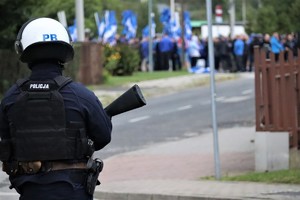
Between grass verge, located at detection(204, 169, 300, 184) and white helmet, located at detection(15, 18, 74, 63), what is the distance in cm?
650

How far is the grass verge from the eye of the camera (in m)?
11.2

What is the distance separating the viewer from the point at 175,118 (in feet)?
70.3

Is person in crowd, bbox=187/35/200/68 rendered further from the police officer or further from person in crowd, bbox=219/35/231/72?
the police officer

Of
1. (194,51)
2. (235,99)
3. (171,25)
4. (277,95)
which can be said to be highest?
(171,25)

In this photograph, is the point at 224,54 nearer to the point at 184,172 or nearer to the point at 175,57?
the point at 175,57

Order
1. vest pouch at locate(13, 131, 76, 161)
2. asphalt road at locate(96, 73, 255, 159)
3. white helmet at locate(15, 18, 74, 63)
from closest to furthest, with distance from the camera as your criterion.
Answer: vest pouch at locate(13, 131, 76, 161) < white helmet at locate(15, 18, 74, 63) < asphalt road at locate(96, 73, 255, 159)

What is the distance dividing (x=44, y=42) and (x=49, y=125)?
47 centimetres

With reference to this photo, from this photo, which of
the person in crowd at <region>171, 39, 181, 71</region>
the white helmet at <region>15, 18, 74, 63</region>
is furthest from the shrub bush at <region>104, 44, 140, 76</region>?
the white helmet at <region>15, 18, 74, 63</region>

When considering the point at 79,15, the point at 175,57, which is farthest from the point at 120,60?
the point at 175,57

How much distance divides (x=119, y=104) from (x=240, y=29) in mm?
71415

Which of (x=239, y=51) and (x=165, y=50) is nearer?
(x=239, y=51)

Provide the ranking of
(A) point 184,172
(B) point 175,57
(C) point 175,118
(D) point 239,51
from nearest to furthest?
1. (A) point 184,172
2. (C) point 175,118
3. (D) point 239,51
4. (B) point 175,57

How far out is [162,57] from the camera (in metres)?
41.8

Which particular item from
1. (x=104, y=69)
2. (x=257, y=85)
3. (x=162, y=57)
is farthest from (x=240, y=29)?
(x=257, y=85)
